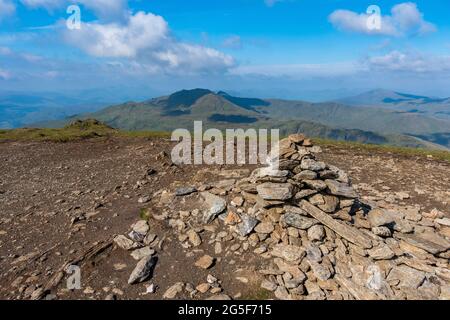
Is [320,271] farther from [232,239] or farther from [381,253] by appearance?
[232,239]

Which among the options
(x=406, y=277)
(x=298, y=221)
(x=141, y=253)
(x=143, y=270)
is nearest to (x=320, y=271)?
(x=298, y=221)

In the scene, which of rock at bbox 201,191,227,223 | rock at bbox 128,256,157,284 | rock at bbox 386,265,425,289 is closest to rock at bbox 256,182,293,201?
rock at bbox 201,191,227,223

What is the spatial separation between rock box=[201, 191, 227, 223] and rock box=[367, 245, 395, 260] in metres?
7.02

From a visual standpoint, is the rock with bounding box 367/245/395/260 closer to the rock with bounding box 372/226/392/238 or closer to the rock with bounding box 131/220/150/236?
the rock with bounding box 372/226/392/238

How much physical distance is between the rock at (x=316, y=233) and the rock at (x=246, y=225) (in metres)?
2.52

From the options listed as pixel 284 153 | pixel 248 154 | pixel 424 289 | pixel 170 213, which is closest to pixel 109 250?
pixel 170 213

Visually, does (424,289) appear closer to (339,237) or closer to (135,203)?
(339,237)

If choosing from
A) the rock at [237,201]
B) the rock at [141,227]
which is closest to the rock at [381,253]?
the rock at [237,201]

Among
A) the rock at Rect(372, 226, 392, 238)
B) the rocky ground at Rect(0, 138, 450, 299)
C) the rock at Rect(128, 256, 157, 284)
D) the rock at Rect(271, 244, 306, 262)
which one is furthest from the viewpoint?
the rock at Rect(372, 226, 392, 238)

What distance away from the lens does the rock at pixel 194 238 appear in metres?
15.6

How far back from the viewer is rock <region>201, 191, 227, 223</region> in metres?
16.9

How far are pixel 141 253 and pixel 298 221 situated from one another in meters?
7.13

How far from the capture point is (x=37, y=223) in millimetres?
18203

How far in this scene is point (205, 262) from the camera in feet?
47.5
